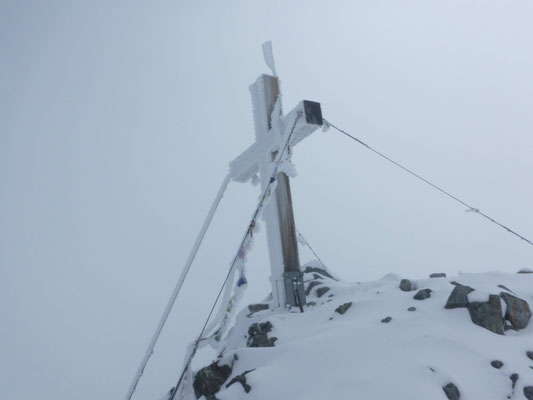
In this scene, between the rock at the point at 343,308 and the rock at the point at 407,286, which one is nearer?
the rock at the point at 343,308

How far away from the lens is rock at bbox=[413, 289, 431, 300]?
5.68m

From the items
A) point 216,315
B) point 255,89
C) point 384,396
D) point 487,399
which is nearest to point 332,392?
point 384,396

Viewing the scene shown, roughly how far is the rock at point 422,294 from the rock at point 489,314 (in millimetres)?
671

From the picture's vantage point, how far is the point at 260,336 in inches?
230

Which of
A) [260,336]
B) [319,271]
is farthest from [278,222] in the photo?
[319,271]

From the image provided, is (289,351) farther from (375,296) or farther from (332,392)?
(375,296)

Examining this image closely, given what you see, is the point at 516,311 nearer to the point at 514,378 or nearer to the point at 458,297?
the point at 458,297

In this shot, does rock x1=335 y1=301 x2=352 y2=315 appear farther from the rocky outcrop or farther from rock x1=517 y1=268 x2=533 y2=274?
rock x1=517 y1=268 x2=533 y2=274

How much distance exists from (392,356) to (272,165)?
10.7 ft

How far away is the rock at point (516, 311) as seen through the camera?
198 inches

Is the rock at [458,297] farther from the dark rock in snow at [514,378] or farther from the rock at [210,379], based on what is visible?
the rock at [210,379]

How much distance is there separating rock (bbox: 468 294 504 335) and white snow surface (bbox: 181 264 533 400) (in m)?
0.10

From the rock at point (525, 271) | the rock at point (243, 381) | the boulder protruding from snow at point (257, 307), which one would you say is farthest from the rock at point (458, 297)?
the boulder protruding from snow at point (257, 307)

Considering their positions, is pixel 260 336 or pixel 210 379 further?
pixel 260 336
